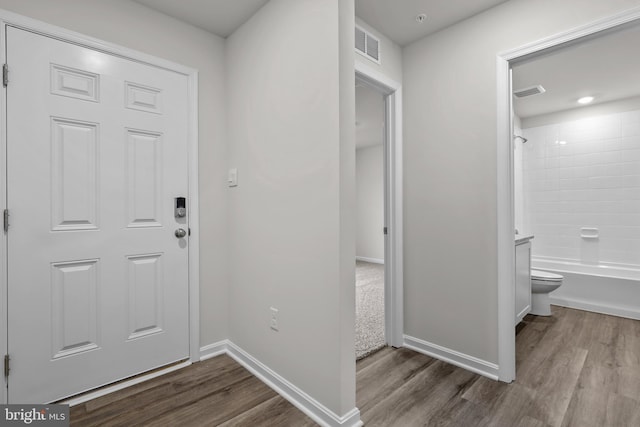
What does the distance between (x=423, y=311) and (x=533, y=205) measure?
308cm

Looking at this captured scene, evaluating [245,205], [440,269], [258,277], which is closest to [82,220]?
[245,205]

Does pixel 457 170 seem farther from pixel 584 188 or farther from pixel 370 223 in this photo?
pixel 370 223

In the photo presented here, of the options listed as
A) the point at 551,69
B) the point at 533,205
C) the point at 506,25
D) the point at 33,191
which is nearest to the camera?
the point at 33,191

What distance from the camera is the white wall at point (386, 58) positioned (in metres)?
2.26

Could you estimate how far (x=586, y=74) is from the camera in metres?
3.08

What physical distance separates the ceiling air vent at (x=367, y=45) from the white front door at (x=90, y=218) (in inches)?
49.2

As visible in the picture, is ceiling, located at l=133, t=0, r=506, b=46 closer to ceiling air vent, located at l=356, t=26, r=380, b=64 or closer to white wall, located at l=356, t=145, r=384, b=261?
ceiling air vent, located at l=356, t=26, r=380, b=64

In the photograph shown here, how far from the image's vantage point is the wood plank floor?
164 cm

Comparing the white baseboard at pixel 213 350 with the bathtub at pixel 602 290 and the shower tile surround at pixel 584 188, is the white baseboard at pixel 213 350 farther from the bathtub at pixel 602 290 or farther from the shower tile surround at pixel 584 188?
the shower tile surround at pixel 584 188

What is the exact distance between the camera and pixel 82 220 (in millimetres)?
1821

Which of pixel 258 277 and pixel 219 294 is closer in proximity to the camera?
pixel 258 277

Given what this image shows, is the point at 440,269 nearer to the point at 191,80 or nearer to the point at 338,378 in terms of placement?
the point at 338,378

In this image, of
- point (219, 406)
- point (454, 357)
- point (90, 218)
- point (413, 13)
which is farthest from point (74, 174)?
point (454, 357)

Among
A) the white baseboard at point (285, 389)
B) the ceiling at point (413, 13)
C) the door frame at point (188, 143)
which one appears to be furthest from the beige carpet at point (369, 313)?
the ceiling at point (413, 13)
